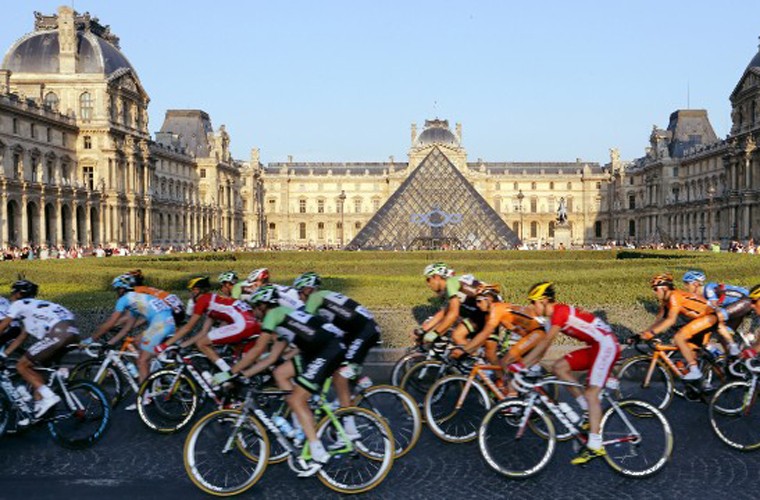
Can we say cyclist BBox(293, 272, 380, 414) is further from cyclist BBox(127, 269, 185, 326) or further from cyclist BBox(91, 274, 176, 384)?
cyclist BBox(127, 269, 185, 326)

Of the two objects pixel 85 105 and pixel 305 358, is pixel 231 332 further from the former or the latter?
pixel 85 105

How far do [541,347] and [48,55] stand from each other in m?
61.4

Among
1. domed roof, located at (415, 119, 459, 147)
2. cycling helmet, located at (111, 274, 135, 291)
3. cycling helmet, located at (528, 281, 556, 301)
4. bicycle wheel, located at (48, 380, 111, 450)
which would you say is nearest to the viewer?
cycling helmet, located at (528, 281, 556, 301)

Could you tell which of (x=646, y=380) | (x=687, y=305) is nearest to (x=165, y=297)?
(x=646, y=380)

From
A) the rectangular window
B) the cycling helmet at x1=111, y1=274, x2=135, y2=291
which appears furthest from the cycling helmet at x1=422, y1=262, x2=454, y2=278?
the rectangular window

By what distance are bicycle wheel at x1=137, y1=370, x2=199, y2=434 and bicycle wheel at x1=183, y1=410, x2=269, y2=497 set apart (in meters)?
1.90

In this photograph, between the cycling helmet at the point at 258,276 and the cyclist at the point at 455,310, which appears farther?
the cycling helmet at the point at 258,276

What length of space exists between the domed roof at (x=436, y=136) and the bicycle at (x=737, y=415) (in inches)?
3982

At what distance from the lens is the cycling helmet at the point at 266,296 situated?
7117 millimetres

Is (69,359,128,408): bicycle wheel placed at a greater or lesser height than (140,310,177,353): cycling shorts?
lesser

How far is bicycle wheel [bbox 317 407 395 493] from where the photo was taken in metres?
6.64

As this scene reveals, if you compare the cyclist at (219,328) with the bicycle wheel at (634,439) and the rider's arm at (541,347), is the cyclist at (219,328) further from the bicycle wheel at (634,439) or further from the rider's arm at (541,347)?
the bicycle wheel at (634,439)

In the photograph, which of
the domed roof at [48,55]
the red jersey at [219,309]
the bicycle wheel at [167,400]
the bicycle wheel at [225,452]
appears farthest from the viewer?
the domed roof at [48,55]

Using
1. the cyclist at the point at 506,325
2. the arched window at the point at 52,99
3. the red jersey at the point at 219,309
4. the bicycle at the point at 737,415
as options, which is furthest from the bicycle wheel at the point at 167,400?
the arched window at the point at 52,99
